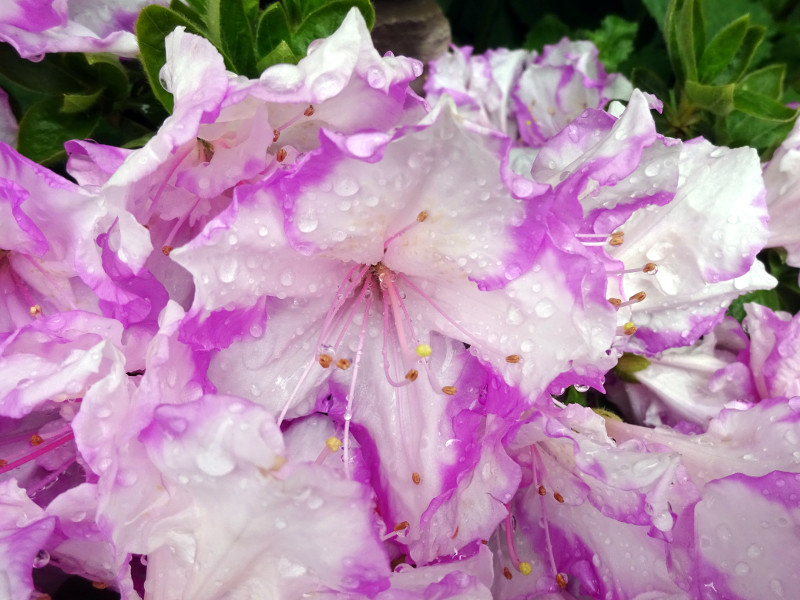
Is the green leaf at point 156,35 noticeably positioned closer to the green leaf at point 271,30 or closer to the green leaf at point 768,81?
the green leaf at point 271,30

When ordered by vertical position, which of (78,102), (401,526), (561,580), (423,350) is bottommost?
(561,580)

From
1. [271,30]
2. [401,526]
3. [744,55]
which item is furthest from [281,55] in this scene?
[744,55]

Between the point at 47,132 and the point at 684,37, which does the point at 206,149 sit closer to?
the point at 47,132

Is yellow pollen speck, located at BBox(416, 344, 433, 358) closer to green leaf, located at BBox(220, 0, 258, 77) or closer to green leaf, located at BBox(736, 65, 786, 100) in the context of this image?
green leaf, located at BBox(220, 0, 258, 77)

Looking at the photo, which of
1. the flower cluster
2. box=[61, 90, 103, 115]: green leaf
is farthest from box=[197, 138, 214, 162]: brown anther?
box=[61, 90, 103, 115]: green leaf

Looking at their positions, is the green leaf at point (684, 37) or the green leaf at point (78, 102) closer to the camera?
the green leaf at point (78, 102)

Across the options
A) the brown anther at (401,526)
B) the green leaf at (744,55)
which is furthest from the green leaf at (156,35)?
the green leaf at (744,55)

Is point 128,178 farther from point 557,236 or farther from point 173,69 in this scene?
point 557,236
